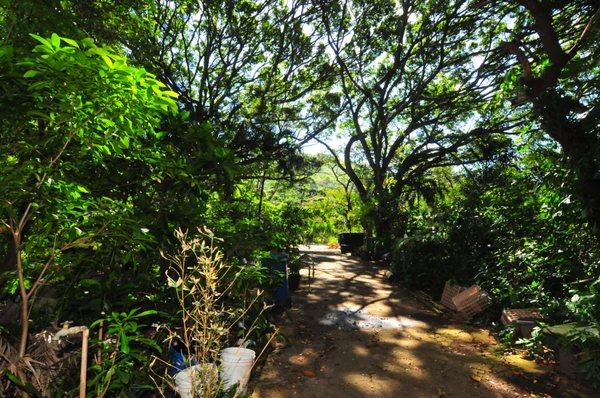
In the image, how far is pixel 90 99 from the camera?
1727 mm

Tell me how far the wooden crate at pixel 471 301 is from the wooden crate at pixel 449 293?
0.25 m

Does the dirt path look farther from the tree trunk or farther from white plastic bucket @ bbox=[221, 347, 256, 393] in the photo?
the tree trunk

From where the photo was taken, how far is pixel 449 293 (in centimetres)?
688

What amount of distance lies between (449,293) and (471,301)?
3.01 ft

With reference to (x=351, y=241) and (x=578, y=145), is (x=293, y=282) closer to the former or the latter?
(x=578, y=145)

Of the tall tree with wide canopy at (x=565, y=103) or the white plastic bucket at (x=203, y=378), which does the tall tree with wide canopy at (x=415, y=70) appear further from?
the white plastic bucket at (x=203, y=378)

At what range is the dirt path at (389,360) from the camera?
11.5 feet

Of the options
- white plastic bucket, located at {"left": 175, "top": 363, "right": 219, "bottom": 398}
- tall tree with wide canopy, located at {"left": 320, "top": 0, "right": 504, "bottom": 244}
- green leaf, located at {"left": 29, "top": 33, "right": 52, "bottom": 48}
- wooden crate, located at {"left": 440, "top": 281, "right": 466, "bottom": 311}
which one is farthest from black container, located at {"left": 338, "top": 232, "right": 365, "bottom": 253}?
green leaf, located at {"left": 29, "top": 33, "right": 52, "bottom": 48}

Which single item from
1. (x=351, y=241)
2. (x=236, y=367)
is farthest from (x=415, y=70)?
(x=236, y=367)

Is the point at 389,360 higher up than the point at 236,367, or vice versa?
the point at 236,367

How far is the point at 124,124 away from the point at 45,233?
83cm

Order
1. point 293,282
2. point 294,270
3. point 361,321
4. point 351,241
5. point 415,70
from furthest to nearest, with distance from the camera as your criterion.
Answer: point 351,241, point 415,70, point 293,282, point 294,270, point 361,321

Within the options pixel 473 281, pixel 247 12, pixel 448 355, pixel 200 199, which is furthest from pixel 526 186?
pixel 247 12

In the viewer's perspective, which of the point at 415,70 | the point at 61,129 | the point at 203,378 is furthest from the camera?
the point at 415,70
